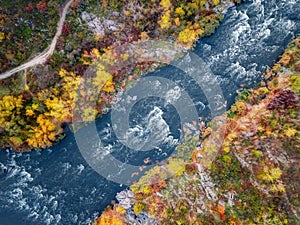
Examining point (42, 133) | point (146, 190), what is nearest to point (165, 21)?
point (42, 133)

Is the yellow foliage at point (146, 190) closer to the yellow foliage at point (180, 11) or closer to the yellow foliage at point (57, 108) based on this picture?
the yellow foliage at point (57, 108)

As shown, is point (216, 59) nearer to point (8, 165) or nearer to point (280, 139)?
point (280, 139)

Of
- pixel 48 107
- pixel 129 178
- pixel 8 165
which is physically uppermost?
pixel 48 107

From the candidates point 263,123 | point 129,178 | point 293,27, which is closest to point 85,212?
point 129,178

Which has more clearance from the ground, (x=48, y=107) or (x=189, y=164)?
(x=48, y=107)

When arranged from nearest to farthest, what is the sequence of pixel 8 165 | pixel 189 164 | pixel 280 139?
pixel 280 139 < pixel 189 164 < pixel 8 165

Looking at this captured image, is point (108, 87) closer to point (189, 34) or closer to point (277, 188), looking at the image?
point (189, 34)
